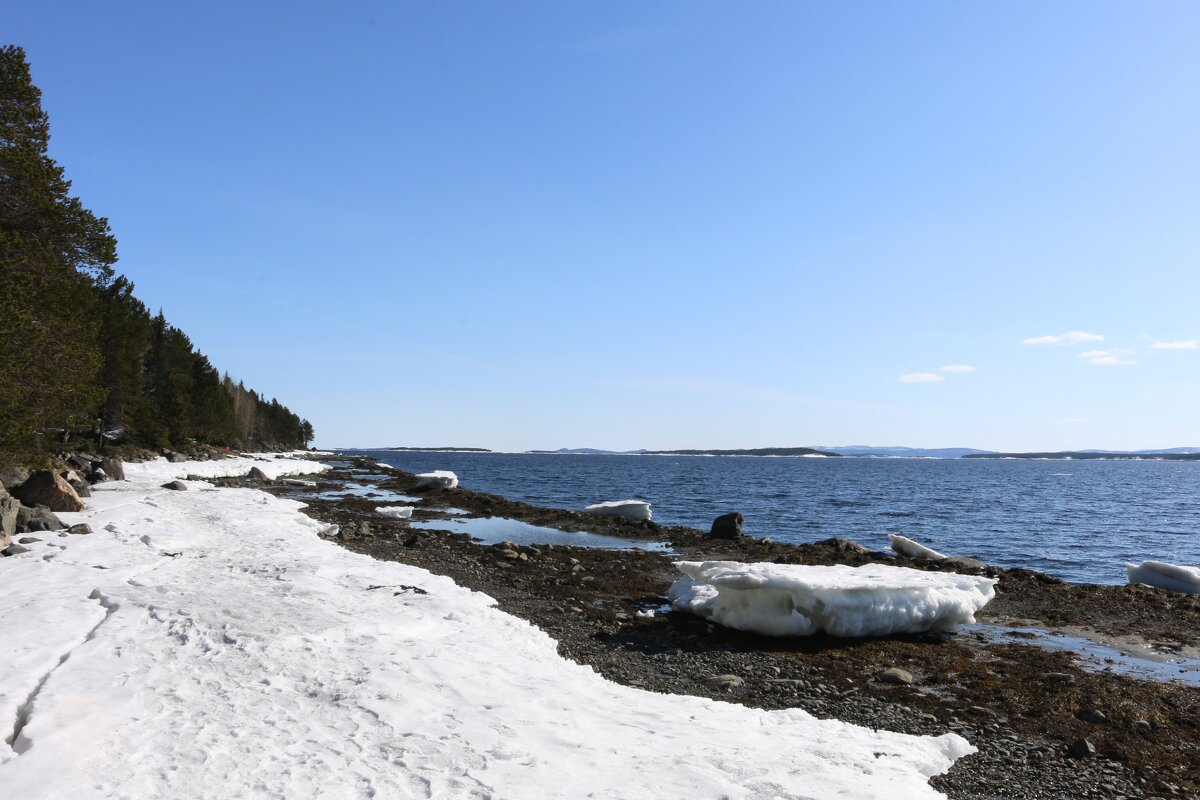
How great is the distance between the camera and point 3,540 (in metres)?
15.0

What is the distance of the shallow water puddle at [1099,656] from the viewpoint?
554 inches

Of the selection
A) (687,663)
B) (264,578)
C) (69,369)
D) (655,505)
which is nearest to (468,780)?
(687,663)

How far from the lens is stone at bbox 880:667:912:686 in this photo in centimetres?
1263

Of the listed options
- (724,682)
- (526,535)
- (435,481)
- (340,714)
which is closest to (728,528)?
(526,535)

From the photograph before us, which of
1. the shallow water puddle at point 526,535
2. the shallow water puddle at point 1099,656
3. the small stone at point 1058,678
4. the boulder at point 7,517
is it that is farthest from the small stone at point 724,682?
the shallow water puddle at point 526,535

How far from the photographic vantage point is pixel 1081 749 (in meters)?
9.63

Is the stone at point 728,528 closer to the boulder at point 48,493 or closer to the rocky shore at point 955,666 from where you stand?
the rocky shore at point 955,666

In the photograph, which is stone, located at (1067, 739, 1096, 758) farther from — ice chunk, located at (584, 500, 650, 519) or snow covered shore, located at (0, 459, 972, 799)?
ice chunk, located at (584, 500, 650, 519)

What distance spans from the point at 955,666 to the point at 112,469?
3931 cm

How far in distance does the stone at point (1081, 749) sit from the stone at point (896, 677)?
305 centimetres

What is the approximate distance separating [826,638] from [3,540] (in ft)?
60.6

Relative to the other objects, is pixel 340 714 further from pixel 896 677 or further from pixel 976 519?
pixel 976 519

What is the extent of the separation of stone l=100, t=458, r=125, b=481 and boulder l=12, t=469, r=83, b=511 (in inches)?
596

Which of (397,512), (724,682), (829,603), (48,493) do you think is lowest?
(397,512)
